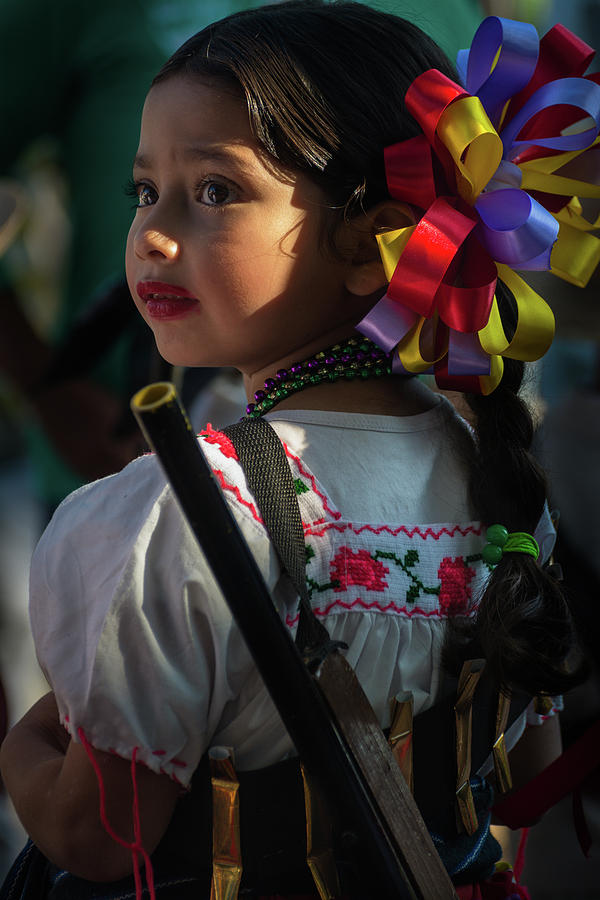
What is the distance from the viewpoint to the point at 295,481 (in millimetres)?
875

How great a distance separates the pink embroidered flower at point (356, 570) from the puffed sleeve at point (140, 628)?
65 millimetres

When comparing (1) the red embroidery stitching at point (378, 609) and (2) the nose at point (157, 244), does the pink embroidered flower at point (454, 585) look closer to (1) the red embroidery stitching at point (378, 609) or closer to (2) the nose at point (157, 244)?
(1) the red embroidery stitching at point (378, 609)

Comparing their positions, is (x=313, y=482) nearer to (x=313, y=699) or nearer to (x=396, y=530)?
(x=396, y=530)

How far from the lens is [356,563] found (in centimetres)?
88

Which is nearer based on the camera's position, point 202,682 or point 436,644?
point 202,682

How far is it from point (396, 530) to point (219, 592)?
0.19 m

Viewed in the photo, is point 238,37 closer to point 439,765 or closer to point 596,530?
point 439,765

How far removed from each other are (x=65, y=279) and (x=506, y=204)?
1465 millimetres

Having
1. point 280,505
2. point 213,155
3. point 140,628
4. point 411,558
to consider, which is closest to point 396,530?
point 411,558

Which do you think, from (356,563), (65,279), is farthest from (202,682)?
(65,279)

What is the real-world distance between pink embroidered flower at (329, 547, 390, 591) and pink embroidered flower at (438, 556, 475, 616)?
73 mm

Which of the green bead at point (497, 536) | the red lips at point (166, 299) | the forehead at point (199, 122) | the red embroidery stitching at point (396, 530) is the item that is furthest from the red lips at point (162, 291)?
the green bead at point (497, 536)

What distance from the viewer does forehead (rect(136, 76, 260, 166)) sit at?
0.92 m

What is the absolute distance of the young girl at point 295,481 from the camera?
813 mm
